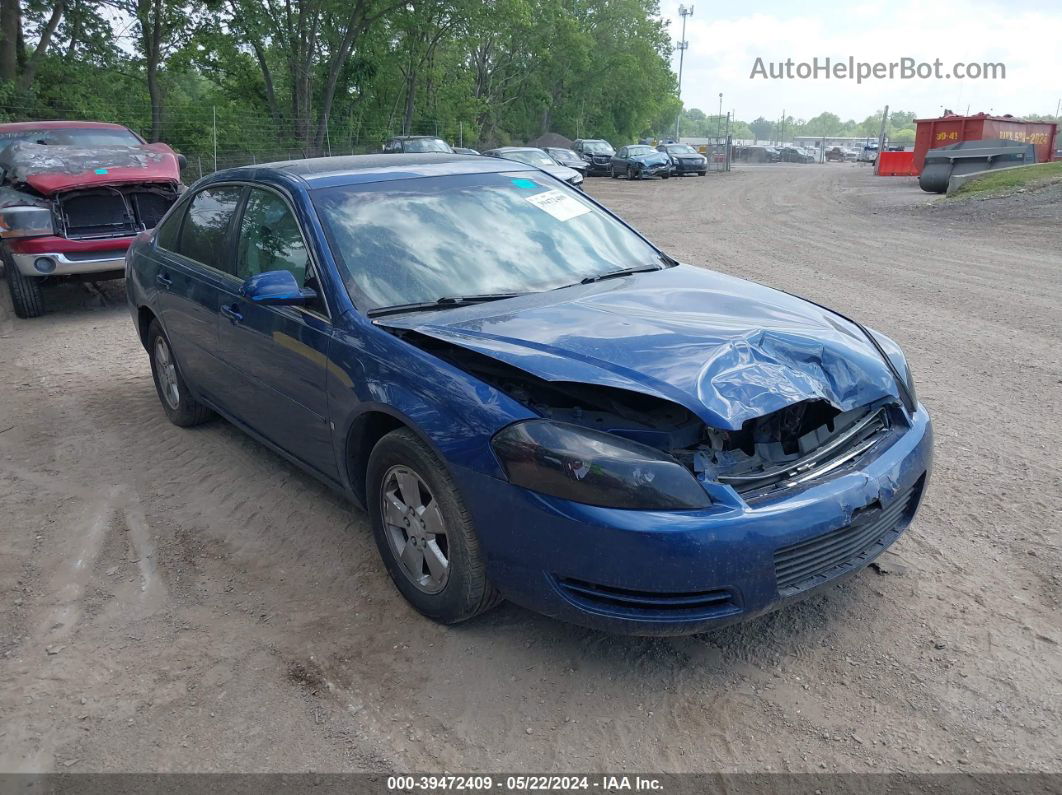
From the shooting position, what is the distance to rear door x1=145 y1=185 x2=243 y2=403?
14.9ft

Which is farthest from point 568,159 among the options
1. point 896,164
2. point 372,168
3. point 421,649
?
point 421,649

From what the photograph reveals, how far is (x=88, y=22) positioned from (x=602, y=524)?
104 feet

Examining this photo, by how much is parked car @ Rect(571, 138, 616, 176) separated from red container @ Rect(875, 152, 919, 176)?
37.0 feet

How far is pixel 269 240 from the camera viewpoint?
414cm

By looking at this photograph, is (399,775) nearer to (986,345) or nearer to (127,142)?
(986,345)

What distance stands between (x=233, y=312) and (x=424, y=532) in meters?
1.79

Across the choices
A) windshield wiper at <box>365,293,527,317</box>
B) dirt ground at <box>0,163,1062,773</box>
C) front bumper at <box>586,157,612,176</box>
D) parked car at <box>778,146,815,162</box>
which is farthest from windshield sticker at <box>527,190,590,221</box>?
parked car at <box>778,146,815,162</box>

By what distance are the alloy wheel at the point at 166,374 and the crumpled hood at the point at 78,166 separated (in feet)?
13.3

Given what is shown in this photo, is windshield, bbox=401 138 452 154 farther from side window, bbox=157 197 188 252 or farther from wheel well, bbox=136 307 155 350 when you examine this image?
side window, bbox=157 197 188 252

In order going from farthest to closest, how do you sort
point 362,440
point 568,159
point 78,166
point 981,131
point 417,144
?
point 568,159
point 981,131
point 417,144
point 78,166
point 362,440

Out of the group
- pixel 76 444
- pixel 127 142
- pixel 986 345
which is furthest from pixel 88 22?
pixel 986 345

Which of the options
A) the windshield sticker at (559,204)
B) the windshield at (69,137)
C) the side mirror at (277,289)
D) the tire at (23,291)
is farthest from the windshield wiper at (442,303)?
the windshield at (69,137)

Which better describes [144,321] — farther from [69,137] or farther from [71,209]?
[69,137]

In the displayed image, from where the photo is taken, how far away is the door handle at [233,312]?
4238 millimetres
